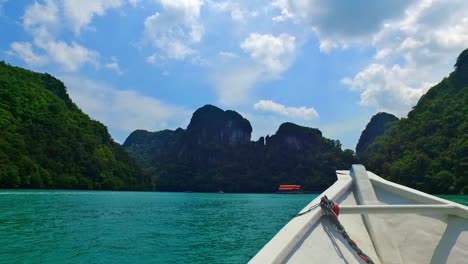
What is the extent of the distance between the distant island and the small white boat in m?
65.1

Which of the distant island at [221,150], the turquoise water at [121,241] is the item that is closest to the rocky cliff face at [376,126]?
the distant island at [221,150]

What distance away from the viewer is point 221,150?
540 feet

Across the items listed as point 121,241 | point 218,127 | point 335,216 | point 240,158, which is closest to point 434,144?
point 121,241

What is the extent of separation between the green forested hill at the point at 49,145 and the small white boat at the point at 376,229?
69.7m

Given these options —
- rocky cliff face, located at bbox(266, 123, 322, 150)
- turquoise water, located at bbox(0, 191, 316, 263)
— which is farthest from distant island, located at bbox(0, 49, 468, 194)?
turquoise water, located at bbox(0, 191, 316, 263)

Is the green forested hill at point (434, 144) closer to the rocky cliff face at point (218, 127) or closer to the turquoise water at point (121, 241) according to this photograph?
the turquoise water at point (121, 241)

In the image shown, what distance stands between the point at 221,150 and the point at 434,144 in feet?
322

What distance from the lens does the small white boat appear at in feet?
12.0

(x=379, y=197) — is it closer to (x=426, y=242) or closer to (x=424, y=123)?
(x=426, y=242)

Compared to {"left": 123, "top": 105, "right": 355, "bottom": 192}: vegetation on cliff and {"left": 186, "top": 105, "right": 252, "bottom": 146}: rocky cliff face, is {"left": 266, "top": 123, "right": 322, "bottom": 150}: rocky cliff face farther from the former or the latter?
{"left": 186, "top": 105, "right": 252, "bottom": 146}: rocky cliff face

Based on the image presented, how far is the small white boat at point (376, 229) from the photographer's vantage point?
144 inches

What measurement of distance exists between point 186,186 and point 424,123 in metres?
93.6

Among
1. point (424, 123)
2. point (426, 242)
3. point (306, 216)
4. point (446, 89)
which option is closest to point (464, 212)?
point (426, 242)

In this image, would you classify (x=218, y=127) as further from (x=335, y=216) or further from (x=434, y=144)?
(x=335, y=216)
